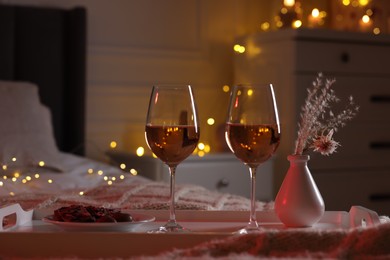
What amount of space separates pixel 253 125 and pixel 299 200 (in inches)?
5.5

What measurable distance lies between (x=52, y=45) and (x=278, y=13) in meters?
1.19

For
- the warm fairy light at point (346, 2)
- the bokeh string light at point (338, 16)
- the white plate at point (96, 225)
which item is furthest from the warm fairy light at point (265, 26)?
the white plate at point (96, 225)

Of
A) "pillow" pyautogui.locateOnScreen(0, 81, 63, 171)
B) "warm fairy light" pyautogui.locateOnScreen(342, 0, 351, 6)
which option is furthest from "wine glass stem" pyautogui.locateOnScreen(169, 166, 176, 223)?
"warm fairy light" pyautogui.locateOnScreen(342, 0, 351, 6)

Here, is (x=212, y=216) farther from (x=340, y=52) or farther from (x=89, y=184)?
(x=340, y=52)

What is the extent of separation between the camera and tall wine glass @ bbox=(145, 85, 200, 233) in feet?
3.67

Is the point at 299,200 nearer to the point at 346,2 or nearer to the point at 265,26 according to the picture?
the point at 265,26

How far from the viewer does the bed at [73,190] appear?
832 mm

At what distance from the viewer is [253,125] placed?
43.5 inches

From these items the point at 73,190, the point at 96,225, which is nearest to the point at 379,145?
the point at 73,190

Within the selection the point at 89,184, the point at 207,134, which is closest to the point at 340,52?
the point at 207,134

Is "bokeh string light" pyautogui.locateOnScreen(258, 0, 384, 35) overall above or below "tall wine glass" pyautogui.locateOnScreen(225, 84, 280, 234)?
above

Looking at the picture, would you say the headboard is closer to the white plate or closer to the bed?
the bed

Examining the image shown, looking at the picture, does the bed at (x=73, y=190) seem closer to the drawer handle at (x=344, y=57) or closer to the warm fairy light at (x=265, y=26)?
the warm fairy light at (x=265, y=26)

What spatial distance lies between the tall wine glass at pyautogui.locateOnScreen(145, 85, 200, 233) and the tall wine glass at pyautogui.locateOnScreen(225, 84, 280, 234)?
0.20 feet
